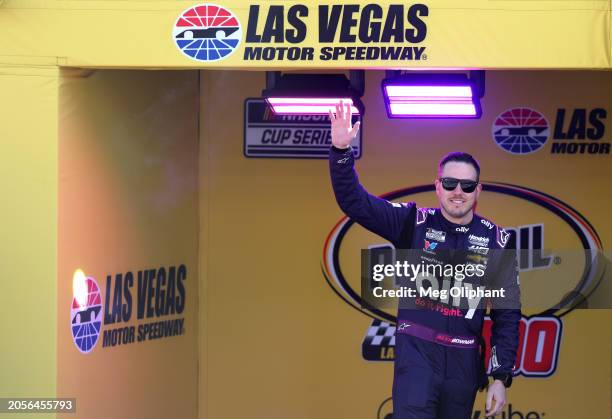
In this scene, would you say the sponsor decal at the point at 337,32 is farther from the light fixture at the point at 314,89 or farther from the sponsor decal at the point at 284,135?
the sponsor decal at the point at 284,135

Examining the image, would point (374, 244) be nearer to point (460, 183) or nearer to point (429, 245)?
point (429, 245)

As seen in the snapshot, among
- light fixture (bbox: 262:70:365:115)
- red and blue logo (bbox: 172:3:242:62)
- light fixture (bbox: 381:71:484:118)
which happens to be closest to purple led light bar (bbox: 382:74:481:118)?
light fixture (bbox: 381:71:484:118)

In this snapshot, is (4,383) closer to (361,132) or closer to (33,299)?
(33,299)

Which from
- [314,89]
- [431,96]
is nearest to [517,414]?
[431,96]

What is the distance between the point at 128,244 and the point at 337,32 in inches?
75.1

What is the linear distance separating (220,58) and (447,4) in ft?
3.77

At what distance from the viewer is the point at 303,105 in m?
6.19

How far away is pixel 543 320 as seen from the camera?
676cm

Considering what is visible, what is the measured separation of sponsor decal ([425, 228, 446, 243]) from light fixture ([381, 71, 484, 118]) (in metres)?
0.87

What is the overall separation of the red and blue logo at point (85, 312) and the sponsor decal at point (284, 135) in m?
1.75

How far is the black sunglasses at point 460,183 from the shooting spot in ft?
17.3

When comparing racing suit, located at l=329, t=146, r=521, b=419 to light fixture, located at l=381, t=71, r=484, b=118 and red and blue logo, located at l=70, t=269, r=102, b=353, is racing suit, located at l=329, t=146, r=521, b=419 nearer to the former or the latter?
light fixture, located at l=381, t=71, r=484, b=118

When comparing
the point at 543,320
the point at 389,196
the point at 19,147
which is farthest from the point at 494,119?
the point at 19,147

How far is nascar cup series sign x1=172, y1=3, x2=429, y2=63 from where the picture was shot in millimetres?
5000
